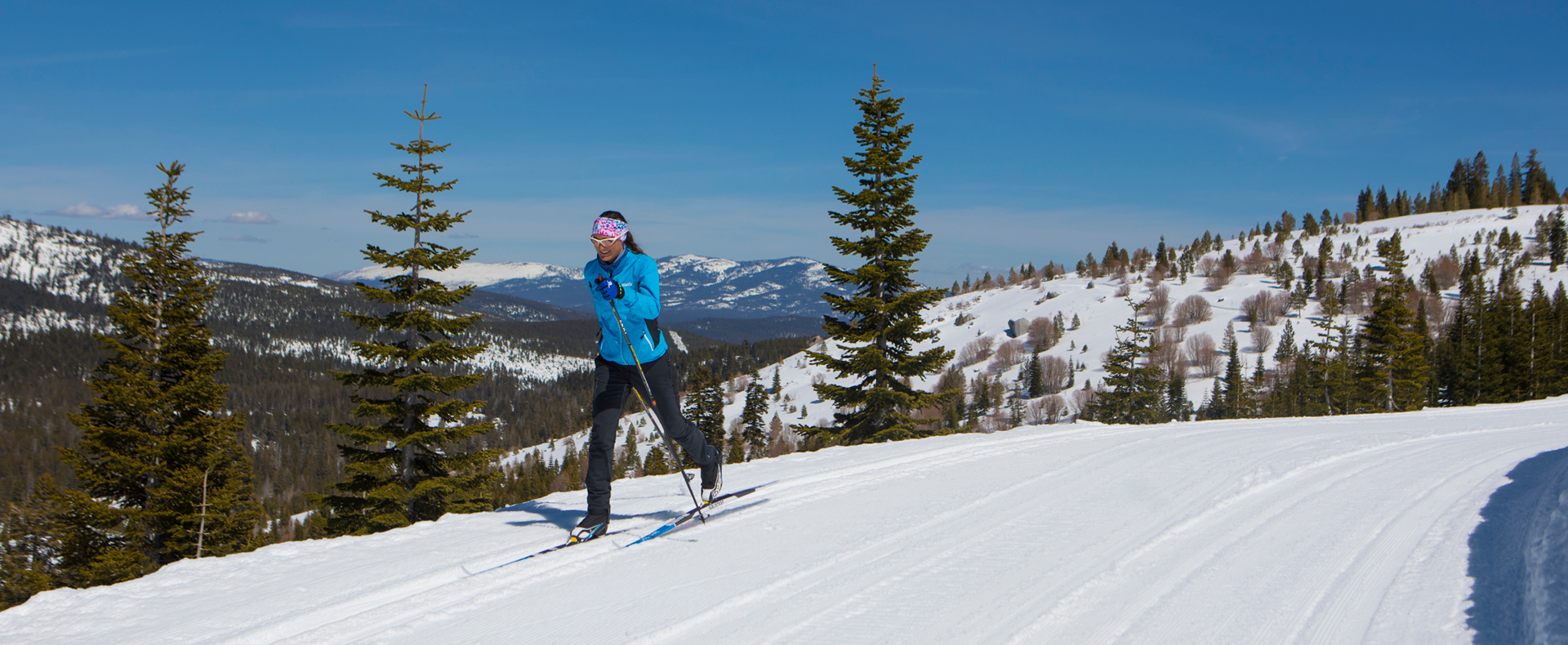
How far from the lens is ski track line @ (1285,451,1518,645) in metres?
3.01

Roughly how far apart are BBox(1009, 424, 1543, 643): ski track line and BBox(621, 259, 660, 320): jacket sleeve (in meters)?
3.01

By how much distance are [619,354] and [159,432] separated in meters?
20.5

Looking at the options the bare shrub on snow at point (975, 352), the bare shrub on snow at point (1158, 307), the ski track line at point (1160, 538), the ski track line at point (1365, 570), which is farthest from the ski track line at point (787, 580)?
the bare shrub on snow at point (1158, 307)

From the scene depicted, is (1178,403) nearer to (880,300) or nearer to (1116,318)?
(1116,318)

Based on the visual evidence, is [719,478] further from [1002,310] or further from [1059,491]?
[1002,310]

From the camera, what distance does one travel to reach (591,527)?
5.07m

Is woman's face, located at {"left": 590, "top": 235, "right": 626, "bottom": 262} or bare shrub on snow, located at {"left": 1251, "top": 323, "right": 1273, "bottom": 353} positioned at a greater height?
bare shrub on snow, located at {"left": 1251, "top": 323, "right": 1273, "bottom": 353}

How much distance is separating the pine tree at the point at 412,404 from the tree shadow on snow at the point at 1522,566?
15781mm

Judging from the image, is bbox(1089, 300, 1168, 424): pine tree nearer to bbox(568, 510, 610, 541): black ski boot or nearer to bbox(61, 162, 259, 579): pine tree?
bbox(61, 162, 259, 579): pine tree

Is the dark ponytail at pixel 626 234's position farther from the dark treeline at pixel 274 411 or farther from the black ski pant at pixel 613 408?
the dark treeline at pixel 274 411

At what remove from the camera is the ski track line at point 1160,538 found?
314cm

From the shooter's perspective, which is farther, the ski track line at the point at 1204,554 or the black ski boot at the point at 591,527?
the black ski boot at the point at 591,527

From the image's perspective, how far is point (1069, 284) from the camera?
143000 mm

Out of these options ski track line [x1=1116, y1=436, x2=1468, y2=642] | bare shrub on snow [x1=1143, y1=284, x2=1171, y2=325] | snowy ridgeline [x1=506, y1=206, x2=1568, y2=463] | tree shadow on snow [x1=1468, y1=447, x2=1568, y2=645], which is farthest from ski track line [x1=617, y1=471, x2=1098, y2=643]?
bare shrub on snow [x1=1143, y1=284, x2=1171, y2=325]
